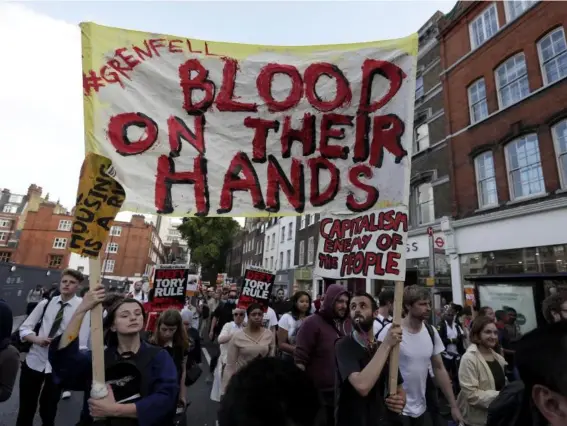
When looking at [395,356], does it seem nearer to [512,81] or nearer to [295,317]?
[295,317]

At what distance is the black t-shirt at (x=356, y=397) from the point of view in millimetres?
2475

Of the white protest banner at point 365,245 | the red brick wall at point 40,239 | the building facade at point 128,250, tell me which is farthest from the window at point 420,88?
the red brick wall at point 40,239

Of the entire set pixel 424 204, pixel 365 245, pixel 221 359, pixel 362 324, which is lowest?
pixel 221 359

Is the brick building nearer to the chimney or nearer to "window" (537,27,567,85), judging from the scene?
"window" (537,27,567,85)

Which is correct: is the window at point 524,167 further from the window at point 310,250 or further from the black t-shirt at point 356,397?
the window at point 310,250

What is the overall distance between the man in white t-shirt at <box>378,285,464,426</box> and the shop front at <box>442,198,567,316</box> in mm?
6344

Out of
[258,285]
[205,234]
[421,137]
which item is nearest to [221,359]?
[258,285]

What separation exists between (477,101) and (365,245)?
14276 millimetres

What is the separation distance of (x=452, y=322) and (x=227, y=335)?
549cm

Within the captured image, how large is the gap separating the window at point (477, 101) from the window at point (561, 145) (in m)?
2.94

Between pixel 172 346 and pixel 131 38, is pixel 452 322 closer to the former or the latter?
Result: pixel 172 346

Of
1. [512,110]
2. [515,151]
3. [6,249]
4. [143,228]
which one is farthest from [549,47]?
[6,249]

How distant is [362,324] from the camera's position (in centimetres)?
284

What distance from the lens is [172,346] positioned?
3.93 meters
